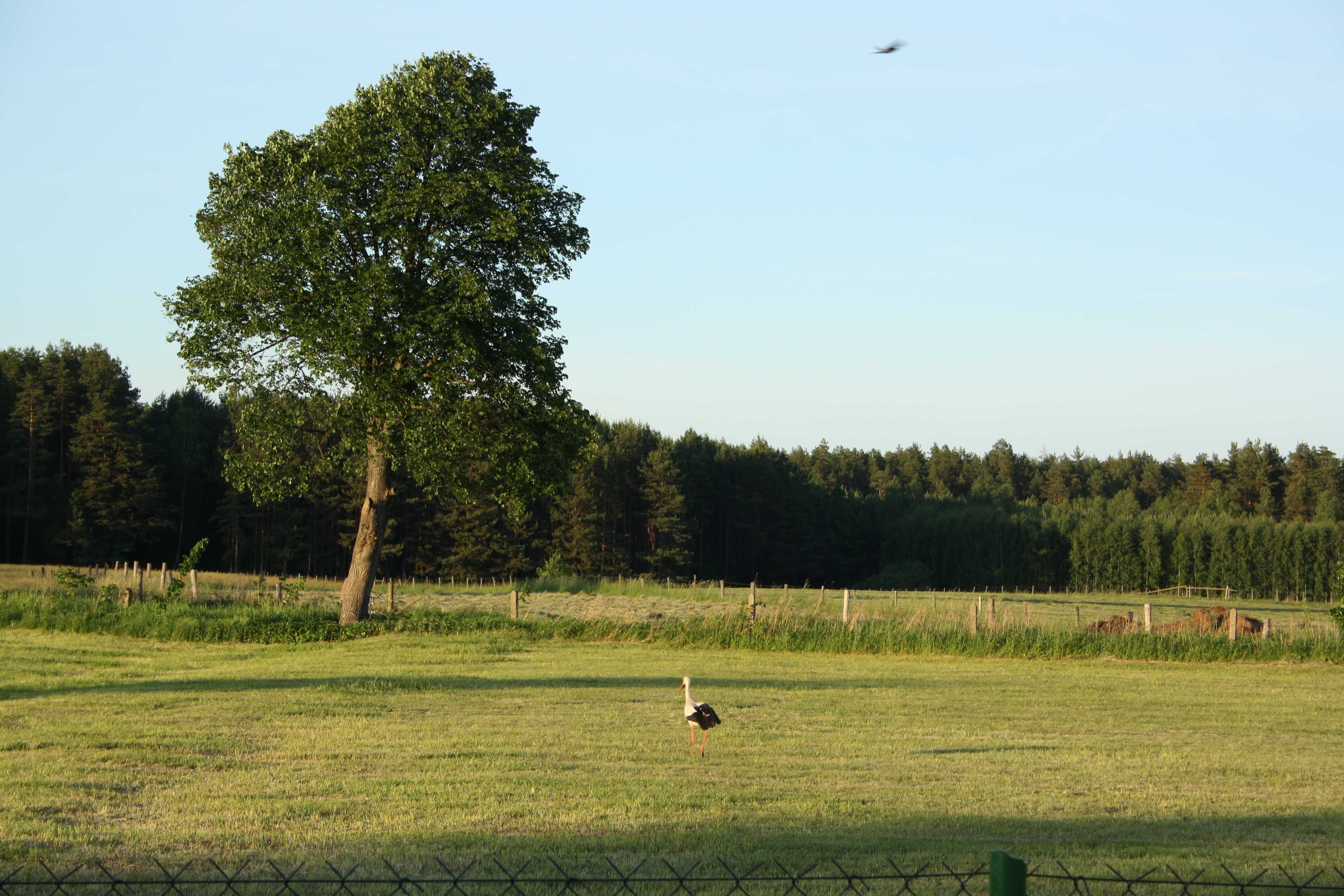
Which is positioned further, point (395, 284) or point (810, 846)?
point (395, 284)

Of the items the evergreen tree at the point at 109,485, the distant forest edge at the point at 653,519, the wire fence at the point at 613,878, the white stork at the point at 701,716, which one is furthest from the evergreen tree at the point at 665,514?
the wire fence at the point at 613,878

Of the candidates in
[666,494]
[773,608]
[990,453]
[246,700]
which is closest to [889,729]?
[246,700]

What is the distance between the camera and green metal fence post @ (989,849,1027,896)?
284cm

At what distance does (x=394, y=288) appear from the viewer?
22.8 meters

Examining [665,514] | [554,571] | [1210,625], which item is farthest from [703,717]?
[665,514]

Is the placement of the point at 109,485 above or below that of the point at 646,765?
above

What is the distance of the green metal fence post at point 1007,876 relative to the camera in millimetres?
2840

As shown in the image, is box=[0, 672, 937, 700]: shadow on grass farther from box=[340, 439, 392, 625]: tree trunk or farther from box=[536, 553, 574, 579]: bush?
box=[536, 553, 574, 579]: bush

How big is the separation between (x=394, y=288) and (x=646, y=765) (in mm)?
15352

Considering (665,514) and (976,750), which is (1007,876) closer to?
(976,750)

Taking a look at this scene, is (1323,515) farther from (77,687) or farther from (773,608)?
(77,687)

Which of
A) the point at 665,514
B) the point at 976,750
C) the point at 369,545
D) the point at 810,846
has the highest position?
the point at 665,514

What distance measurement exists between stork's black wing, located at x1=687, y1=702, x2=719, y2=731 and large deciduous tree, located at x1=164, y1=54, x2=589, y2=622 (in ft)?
45.1

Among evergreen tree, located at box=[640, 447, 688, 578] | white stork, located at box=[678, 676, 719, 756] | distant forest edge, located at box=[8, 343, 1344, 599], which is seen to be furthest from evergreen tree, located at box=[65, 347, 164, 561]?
white stork, located at box=[678, 676, 719, 756]
